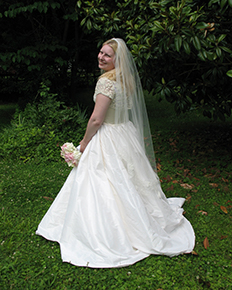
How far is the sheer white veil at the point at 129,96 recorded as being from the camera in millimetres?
2861

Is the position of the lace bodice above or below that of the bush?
above

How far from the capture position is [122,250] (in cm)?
278

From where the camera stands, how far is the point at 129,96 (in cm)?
303

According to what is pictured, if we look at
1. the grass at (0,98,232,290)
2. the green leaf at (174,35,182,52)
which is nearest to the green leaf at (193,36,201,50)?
the green leaf at (174,35,182,52)

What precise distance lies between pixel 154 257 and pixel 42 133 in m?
4.16

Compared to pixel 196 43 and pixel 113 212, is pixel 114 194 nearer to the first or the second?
pixel 113 212

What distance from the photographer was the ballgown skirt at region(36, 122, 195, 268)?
2.78 meters

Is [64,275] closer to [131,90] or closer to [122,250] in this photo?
[122,250]

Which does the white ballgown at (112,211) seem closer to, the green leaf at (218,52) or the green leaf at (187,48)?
the green leaf at (187,48)

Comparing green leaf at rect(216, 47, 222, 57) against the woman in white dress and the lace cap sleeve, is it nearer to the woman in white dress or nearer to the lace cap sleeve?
the woman in white dress

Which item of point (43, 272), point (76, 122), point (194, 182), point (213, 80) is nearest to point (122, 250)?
point (43, 272)

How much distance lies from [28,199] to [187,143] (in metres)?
4.13

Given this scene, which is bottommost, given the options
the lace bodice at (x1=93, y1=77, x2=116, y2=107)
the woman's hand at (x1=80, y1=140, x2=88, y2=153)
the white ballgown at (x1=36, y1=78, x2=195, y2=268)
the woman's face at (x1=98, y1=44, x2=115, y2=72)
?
the white ballgown at (x1=36, y1=78, x2=195, y2=268)

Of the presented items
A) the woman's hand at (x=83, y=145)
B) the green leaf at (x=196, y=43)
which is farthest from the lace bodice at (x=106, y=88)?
the green leaf at (x=196, y=43)
